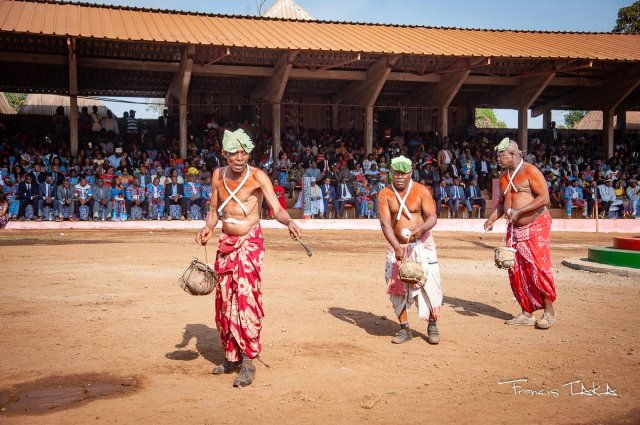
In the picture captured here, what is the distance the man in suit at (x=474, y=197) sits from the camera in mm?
20938

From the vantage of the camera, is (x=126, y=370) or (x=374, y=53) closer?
(x=126, y=370)

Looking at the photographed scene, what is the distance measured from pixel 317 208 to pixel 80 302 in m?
12.3

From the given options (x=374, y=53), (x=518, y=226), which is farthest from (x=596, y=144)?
(x=518, y=226)

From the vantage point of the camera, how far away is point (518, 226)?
730 cm

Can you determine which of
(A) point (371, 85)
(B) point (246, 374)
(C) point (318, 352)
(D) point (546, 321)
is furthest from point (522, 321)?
(A) point (371, 85)

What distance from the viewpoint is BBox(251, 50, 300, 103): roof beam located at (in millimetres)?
20297

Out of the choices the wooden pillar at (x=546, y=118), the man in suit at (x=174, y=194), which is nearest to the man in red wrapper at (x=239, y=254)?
the man in suit at (x=174, y=194)

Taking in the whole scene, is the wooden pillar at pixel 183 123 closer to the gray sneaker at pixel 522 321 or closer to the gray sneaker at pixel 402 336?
the gray sneaker at pixel 522 321

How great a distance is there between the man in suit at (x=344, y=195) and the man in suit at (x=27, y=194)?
8545mm

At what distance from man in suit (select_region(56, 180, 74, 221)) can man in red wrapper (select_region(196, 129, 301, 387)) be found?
43.2 ft

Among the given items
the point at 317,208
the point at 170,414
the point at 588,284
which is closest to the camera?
the point at 170,414

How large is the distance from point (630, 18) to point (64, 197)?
32.0 meters

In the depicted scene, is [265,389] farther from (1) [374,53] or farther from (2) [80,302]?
(1) [374,53]
